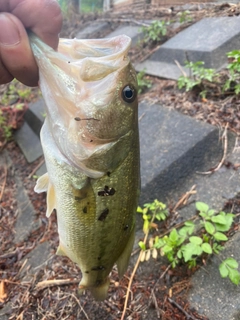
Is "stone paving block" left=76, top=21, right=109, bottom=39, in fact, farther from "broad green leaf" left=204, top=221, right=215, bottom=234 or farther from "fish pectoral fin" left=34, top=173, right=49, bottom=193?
"fish pectoral fin" left=34, top=173, right=49, bottom=193

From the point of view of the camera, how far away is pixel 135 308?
2377 millimetres

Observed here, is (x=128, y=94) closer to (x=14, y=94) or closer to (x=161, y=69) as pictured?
(x=161, y=69)

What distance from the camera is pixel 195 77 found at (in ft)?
12.4

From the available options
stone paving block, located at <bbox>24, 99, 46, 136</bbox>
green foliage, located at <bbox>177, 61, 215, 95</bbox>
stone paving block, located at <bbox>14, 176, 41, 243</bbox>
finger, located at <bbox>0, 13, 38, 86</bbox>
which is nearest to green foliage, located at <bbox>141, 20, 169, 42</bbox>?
green foliage, located at <bbox>177, 61, 215, 95</bbox>

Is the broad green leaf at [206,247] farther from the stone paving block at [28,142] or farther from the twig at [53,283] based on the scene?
the stone paving block at [28,142]

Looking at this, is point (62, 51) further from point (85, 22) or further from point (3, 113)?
point (85, 22)

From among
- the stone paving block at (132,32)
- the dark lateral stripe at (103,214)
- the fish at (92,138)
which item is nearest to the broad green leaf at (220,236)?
the fish at (92,138)

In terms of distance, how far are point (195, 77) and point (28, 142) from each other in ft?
8.69

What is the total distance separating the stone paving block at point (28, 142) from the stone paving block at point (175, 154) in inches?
78.9

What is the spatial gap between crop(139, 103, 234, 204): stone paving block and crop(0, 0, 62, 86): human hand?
1699 mm

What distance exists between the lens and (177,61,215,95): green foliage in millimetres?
3525

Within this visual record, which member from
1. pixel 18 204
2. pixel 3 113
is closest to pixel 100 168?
pixel 18 204

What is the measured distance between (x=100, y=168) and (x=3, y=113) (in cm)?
474

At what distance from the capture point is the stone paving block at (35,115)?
5.03 meters
